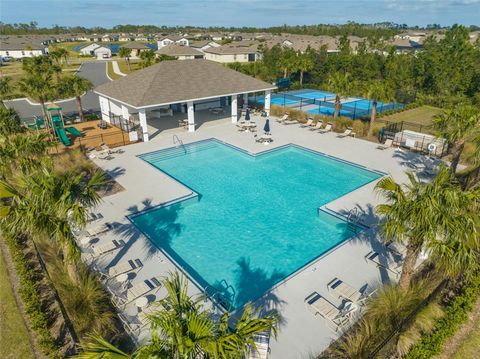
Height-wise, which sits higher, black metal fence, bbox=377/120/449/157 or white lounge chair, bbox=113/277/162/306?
black metal fence, bbox=377/120/449/157

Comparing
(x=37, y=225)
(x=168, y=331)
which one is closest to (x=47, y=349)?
(x=37, y=225)

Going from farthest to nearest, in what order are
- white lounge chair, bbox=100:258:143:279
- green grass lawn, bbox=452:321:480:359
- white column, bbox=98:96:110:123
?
1. white column, bbox=98:96:110:123
2. white lounge chair, bbox=100:258:143:279
3. green grass lawn, bbox=452:321:480:359

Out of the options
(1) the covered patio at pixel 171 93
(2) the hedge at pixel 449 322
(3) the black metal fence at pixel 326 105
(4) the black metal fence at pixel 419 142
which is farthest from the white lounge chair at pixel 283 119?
(2) the hedge at pixel 449 322

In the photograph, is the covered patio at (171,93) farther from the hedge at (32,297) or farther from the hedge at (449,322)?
the hedge at (449,322)

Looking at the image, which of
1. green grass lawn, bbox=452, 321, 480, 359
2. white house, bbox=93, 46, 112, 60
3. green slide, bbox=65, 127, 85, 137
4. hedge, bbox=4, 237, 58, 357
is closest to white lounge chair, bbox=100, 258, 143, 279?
hedge, bbox=4, 237, 58, 357

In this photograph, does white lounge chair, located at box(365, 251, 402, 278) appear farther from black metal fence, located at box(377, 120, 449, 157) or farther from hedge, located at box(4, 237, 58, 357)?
black metal fence, located at box(377, 120, 449, 157)
